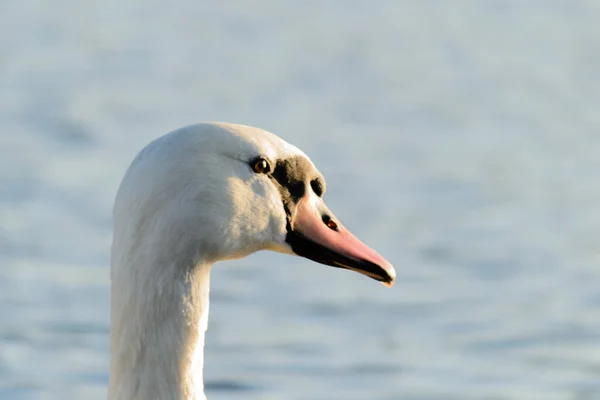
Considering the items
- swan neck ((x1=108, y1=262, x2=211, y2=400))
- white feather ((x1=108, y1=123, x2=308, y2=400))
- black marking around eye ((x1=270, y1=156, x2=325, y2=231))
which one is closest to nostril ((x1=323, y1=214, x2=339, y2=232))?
black marking around eye ((x1=270, y1=156, x2=325, y2=231))

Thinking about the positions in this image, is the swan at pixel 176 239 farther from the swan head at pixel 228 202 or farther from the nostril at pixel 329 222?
the nostril at pixel 329 222

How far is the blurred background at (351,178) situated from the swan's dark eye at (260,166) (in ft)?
13.5

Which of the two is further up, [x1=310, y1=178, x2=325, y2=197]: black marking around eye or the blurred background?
the blurred background

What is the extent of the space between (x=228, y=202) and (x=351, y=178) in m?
8.67

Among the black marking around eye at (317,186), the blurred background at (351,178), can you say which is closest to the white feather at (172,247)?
the black marking around eye at (317,186)

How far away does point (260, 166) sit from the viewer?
5.99m

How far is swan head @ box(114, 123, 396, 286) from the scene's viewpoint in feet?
18.5

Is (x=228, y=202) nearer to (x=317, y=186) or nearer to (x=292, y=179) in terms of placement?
(x=292, y=179)

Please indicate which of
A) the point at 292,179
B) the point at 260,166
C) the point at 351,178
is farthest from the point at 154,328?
the point at 351,178

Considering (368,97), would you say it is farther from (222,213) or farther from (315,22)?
(222,213)

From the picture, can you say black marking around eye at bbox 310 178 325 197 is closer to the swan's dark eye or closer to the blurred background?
the swan's dark eye

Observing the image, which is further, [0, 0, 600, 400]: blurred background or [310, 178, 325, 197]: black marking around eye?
[0, 0, 600, 400]: blurred background

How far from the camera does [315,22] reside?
2098cm

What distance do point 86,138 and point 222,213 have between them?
9525 mm
